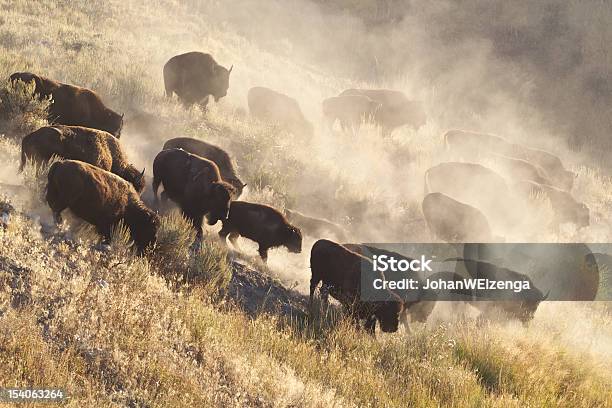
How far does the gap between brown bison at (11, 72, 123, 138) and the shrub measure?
33 centimetres

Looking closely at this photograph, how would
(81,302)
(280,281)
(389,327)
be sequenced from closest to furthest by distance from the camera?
(81,302), (389,327), (280,281)

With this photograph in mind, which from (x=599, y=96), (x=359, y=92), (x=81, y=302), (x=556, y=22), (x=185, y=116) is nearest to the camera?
(x=81, y=302)

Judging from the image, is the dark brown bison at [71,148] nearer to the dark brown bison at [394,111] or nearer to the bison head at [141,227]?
the bison head at [141,227]

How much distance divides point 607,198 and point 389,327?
1520 cm

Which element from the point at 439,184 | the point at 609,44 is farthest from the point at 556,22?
Result: the point at 439,184

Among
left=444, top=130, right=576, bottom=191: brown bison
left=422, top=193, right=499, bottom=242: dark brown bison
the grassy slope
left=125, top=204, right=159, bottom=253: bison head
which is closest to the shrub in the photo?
the grassy slope

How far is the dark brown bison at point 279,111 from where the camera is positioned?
17938mm

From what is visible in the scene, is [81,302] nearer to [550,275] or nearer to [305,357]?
[305,357]

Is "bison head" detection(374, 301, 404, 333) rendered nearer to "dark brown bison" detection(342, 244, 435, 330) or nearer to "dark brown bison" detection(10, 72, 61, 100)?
"dark brown bison" detection(342, 244, 435, 330)

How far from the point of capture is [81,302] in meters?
5.63

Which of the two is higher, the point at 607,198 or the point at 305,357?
the point at 607,198

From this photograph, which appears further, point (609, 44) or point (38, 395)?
point (609, 44)

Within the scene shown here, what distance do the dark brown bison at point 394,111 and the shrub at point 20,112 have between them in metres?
12.0

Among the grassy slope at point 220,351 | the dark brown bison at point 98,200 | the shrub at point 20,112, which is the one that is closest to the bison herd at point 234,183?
the dark brown bison at point 98,200
